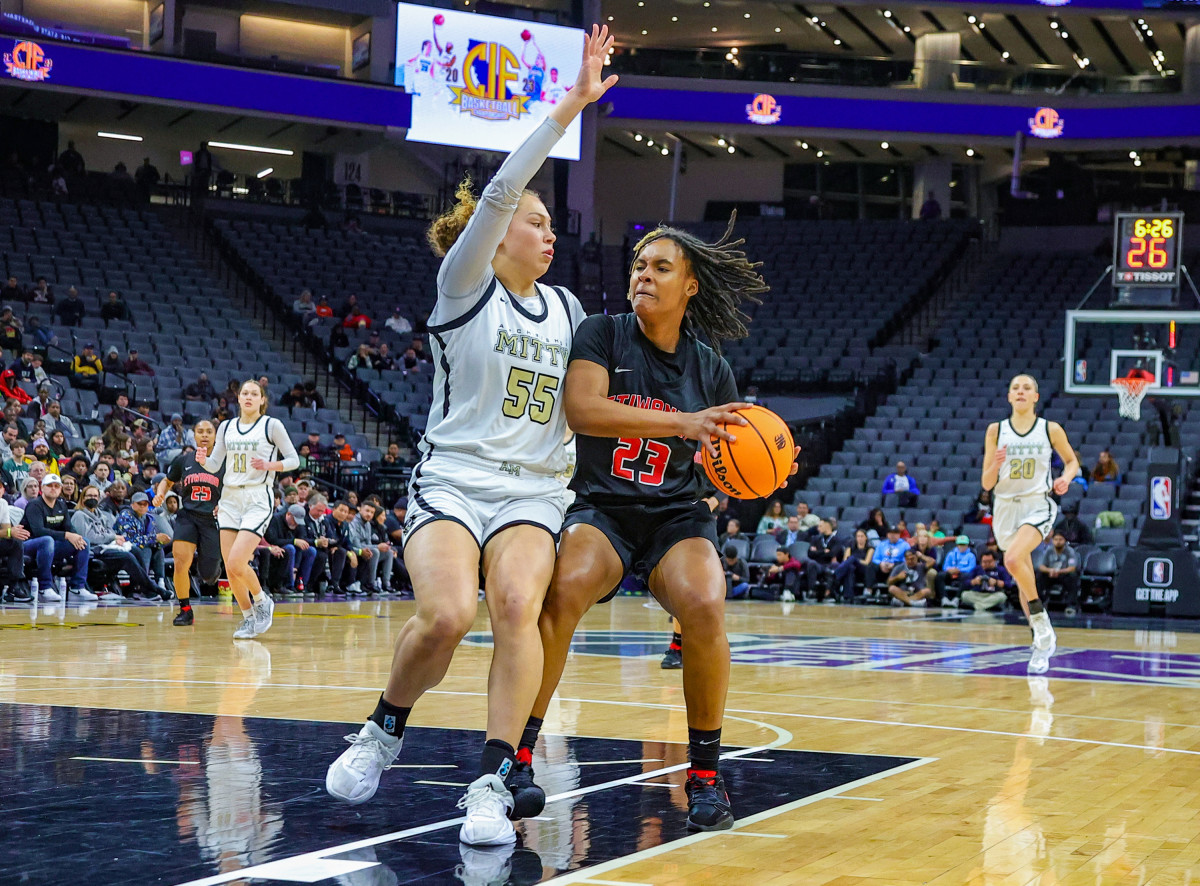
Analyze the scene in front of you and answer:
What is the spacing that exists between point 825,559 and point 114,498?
924 centimetres

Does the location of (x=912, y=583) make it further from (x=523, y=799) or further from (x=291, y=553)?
(x=523, y=799)

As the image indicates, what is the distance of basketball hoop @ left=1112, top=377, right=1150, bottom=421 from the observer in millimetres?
18219

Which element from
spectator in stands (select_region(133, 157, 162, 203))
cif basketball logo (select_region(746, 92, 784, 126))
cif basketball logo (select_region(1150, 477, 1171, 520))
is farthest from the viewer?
cif basketball logo (select_region(746, 92, 784, 126))

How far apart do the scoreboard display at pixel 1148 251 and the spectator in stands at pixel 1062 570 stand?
393 cm

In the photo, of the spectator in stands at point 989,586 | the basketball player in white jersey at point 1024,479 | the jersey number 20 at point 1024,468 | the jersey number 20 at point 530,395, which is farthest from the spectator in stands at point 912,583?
the jersey number 20 at point 530,395

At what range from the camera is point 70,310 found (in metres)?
21.6

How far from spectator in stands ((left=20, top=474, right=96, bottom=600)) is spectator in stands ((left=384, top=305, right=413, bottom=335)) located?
12193 mm

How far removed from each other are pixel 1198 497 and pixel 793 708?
15562 mm

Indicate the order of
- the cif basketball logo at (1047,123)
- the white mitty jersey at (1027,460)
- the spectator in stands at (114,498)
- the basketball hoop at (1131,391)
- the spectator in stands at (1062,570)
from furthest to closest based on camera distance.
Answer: the cif basketball logo at (1047,123), the basketball hoop at (1131,391), the spectator in stands at (1062,570), the spectator in stands at (114,498), the white mitty jersey at (1027,460)

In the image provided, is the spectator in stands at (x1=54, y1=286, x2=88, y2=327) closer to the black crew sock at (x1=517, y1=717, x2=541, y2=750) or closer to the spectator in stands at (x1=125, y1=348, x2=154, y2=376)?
the spectator in stands at (x1=125, y1=348, x2=154, y2=376)

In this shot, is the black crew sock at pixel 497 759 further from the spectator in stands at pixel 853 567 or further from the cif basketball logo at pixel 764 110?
the cif basketball logo at pixel 764 110

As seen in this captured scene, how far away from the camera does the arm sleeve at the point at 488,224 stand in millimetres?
4246

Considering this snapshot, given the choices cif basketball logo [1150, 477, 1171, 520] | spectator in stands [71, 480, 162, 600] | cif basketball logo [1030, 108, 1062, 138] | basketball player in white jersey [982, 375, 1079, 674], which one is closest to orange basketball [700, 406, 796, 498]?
basketball player in white jersey [982, 375, 1079, 674]

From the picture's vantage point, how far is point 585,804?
15.2ft
